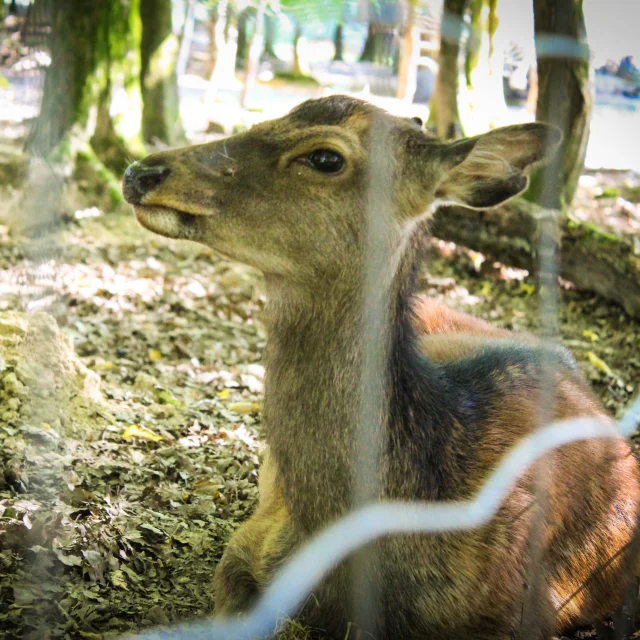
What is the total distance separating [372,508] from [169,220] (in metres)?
1.37

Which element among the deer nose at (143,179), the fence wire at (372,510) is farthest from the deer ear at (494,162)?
the deer nose at (143,179)

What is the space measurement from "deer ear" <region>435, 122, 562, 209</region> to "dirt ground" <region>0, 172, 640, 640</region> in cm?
53

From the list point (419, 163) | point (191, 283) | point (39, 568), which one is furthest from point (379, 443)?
point (191, 283)

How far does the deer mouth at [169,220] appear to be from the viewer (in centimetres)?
332

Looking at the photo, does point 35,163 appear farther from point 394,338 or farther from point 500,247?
point 500,247

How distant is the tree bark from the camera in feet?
22.9

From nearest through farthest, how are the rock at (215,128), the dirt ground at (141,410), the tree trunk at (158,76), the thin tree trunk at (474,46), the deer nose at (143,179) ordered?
1. the deer nose at (143,179)
2. the dirt ground at (141,410)
3. the thin tree trunk at (474,46)
4. the tree trunk at (158,76)
5. the rock at (215,128)

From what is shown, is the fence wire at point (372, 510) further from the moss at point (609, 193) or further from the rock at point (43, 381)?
the moss at point (609, 193)

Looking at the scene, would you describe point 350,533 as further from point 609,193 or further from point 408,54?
point 609,193

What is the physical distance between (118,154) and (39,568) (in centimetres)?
655

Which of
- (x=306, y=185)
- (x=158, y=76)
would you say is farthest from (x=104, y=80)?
(x=306, y=185)

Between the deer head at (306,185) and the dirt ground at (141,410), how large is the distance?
1.74 ft

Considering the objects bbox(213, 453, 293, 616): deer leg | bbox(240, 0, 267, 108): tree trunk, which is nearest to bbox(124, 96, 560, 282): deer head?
bbox(213, 453, 293, 616): deer leg

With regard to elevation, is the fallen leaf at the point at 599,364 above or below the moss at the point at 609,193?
below
